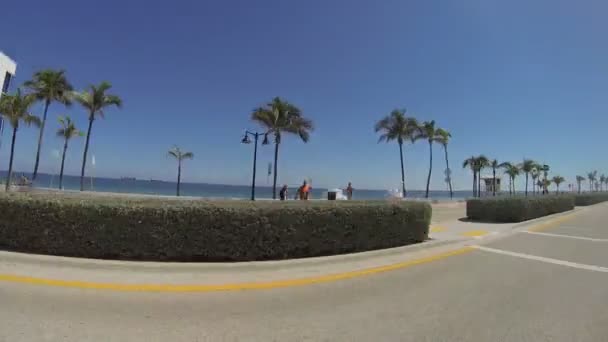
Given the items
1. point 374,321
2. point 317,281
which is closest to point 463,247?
point 317,281

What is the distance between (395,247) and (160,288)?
5.11 m

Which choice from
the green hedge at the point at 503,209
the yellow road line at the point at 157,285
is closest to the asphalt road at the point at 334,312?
the yellow road line at the point at 157,285

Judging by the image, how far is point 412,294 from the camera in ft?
13.7

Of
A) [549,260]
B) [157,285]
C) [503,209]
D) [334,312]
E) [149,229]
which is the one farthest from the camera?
[503,209]

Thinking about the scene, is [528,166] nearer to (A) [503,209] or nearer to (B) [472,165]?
(B) [472,165]

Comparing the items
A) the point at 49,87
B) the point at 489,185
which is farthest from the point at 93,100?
the point at 489,185

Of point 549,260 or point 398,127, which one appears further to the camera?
point 398,127

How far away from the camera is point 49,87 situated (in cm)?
2278

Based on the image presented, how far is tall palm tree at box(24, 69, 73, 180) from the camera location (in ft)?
73.9

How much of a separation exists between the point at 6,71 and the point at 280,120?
25.7 metres

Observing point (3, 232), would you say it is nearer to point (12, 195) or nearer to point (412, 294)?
point (12, 195)

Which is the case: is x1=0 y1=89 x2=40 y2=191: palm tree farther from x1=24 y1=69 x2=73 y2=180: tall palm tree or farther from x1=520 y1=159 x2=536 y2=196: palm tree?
x1=520 y1=159 x2=536 y2=196: palm tree

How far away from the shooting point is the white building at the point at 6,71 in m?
25.6

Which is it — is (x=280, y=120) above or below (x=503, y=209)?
above
